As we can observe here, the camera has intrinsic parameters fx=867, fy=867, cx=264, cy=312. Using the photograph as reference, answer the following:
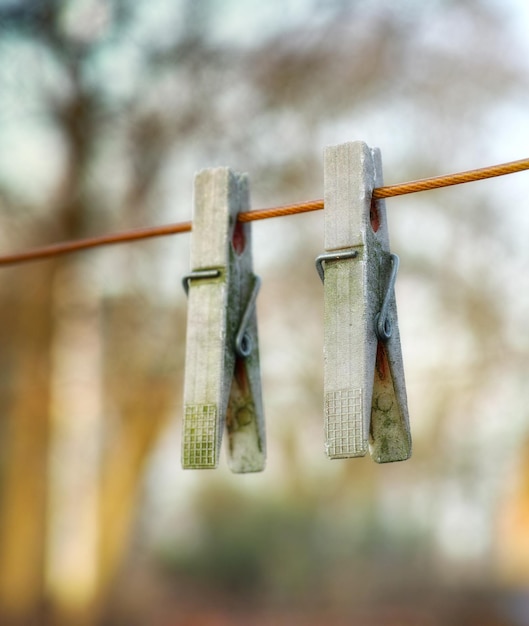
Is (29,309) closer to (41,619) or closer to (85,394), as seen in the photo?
(85,394)

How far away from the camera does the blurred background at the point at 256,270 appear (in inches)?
274

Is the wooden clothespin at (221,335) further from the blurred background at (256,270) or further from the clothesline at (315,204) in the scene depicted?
the blurred background at (256,270)

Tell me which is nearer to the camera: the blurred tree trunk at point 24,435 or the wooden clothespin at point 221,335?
the wooden clothespin at point 221,335

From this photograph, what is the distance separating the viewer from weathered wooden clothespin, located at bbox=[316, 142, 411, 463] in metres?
1.38

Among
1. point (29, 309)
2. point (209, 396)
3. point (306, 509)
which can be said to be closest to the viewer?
point (209, 396)

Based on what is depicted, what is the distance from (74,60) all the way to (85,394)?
2773 millimetres

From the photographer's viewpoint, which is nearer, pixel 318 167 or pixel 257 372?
pixel 257 372

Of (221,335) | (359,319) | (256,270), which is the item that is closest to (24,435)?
(256,270)

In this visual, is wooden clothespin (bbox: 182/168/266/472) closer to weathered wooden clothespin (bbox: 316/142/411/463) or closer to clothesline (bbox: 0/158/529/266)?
clothesline (bbox: 0/158/529/266)

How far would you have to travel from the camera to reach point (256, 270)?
7121mm

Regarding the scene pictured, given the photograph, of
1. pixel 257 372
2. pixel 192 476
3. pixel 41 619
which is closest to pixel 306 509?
pixel 192 476

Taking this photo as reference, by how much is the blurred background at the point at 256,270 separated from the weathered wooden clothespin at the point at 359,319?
552 centimetres

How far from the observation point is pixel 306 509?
8.19m

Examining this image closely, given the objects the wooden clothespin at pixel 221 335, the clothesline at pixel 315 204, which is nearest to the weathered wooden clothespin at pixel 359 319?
the clothesline at pixel 315 204
